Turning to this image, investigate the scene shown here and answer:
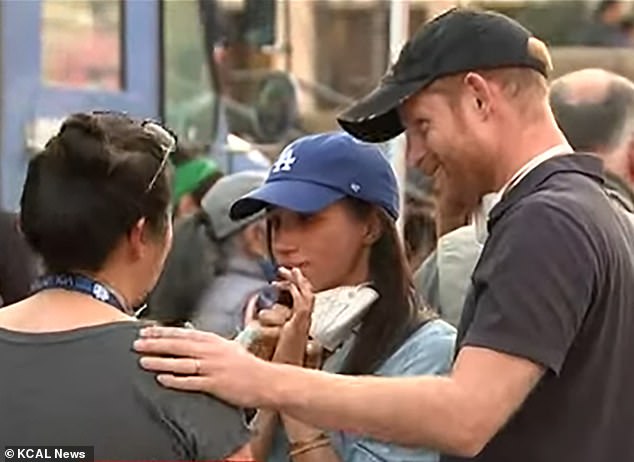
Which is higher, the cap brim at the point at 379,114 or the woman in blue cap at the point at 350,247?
the cap brim at the point at 379,114

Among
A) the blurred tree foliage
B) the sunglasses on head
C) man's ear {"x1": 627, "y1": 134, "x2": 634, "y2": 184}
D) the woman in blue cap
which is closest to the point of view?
the sunglasses on head

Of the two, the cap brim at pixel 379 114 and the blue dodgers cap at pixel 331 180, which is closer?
the cap brim at pixel 379 114

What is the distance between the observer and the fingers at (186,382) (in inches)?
82.2

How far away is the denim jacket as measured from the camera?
2.56 m

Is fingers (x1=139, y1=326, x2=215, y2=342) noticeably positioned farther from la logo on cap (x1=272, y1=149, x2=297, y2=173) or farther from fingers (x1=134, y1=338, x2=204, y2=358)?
la logo on cap (x1=272, y1=149, x2=297, y2=173)

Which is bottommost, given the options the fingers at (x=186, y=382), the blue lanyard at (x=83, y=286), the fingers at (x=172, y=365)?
the fingers at (x=186, y=382)

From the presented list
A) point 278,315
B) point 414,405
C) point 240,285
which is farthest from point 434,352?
point 240,285

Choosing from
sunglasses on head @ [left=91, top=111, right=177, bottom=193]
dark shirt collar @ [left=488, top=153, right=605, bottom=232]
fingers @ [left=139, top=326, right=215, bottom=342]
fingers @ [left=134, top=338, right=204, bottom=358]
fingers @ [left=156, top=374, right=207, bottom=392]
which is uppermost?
sunglasses on head @ [left=91, top=111, right=177, bottom=193]

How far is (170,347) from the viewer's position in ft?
6.88

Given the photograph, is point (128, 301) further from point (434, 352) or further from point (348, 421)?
point (434, 352)

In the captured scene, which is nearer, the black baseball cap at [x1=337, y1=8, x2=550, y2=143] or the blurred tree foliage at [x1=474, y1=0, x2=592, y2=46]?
the black baseball cap at [x1=337, y1=8, x2=550, y2=143]

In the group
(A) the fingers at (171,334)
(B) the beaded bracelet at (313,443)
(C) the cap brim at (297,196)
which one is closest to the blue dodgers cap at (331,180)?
(C) the cap brim at (297,196)

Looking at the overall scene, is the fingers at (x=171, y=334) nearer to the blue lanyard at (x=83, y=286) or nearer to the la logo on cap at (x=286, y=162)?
the blue lanyard at (x=83, y=286)

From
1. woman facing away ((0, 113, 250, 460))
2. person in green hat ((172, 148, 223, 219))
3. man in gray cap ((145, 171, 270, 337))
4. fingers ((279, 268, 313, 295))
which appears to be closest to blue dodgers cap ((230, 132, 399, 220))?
fingers ((279, 268, 313, 295))
